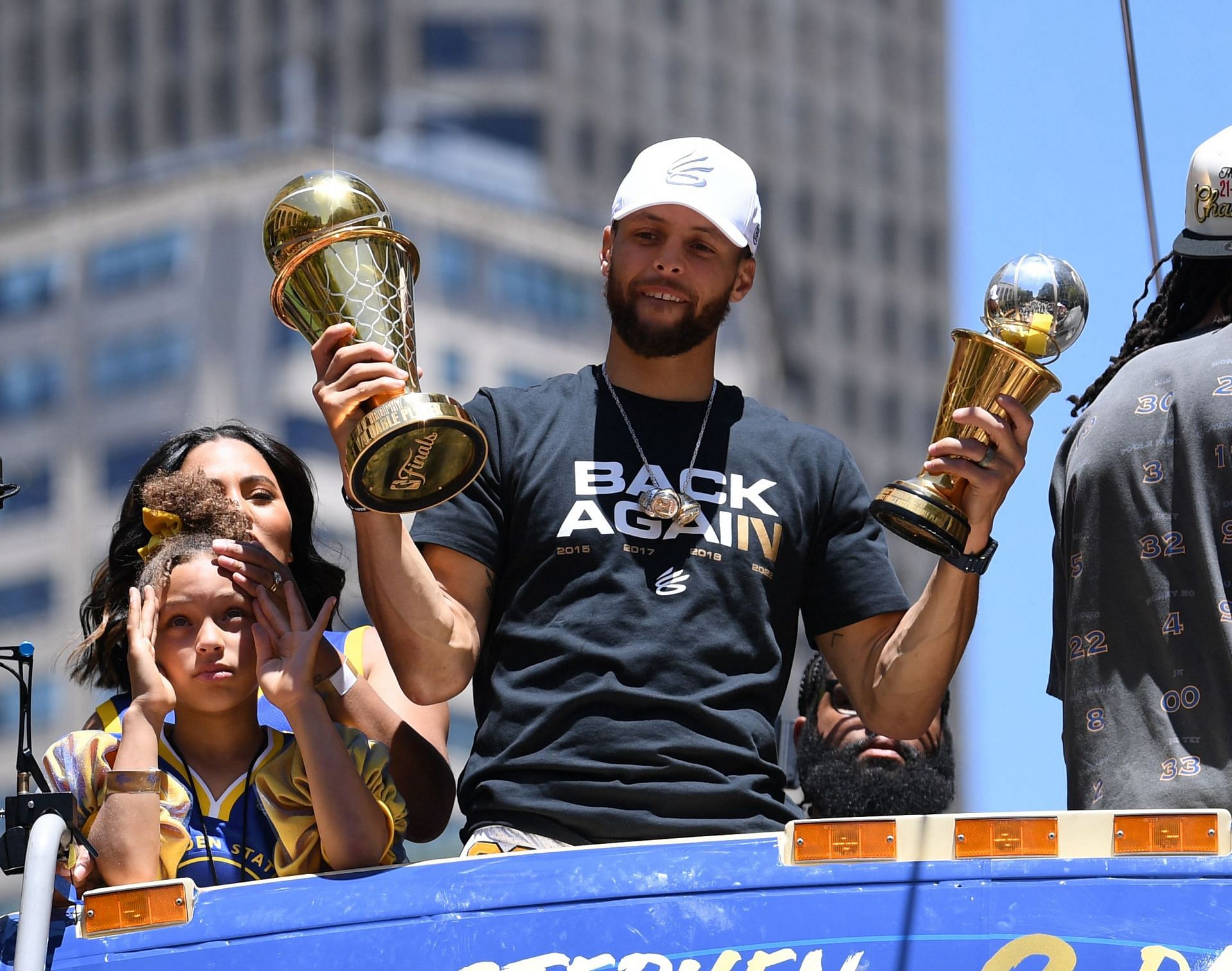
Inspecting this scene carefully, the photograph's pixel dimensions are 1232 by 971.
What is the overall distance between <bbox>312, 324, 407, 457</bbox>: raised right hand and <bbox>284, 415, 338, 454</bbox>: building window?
5947cm

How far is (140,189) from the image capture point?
6931 cm

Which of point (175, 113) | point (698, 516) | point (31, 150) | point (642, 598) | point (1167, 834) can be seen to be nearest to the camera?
point (1167, 834)

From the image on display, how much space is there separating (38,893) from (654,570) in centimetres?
150

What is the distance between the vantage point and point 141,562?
18.1 feet

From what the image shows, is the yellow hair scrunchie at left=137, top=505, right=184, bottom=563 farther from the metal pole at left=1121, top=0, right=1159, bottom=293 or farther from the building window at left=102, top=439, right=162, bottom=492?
the building window at left=102, top=439, right=162, bottom=492

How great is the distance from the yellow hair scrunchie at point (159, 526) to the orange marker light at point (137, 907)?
103 centimetres

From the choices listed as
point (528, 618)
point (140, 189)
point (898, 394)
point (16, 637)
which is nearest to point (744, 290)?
point (528, 618)

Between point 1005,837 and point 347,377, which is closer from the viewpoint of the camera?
point 1005,837

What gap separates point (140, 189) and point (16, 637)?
14092 millimetres

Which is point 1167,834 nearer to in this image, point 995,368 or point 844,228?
point 995,368

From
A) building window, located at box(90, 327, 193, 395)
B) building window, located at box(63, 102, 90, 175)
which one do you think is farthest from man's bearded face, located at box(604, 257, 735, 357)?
building window, located at box(63, 102, 90, 175)

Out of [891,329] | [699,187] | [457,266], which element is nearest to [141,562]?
[699,187]

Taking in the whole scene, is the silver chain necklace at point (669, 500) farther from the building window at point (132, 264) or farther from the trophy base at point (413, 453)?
the building window at point (132, 264)

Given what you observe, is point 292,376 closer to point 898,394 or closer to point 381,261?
point 898,394
